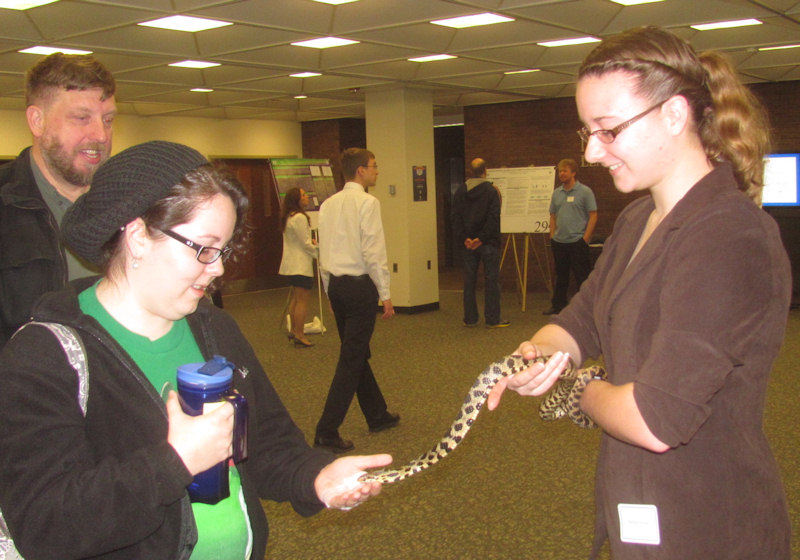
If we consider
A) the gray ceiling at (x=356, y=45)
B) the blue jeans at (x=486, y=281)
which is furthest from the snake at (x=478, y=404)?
the blue jeans at (x=486, y=281)

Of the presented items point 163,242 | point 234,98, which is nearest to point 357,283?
point 163,242

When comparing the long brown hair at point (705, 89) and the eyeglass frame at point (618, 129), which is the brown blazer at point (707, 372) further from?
the eyeglass frame at point (618, 129)

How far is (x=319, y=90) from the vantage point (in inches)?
408

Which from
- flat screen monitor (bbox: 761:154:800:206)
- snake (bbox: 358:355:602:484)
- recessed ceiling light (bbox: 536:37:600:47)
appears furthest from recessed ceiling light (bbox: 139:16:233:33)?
flat screen monitor (bbox: 761:154:800:206)

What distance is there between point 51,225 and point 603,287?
1.63 meters

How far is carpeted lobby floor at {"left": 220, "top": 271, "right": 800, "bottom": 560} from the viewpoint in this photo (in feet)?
11.6

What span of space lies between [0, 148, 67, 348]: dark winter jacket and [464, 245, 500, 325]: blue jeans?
23.3 ft

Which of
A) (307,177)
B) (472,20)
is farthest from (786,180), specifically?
(307,177)

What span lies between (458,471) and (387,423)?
93 centimetres

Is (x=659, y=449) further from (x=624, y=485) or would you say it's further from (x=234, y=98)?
(x=234, y=98)

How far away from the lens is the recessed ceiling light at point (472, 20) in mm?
6348

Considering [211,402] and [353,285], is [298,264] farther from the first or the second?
[211,402]

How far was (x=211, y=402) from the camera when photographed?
1.28m

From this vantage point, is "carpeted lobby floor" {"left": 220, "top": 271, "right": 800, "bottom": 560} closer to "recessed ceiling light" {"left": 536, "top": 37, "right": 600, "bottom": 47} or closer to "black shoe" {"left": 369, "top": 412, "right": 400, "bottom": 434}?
"black shoe" {"left": 369, "top": 412, "right": 400, "bottom": 434}
